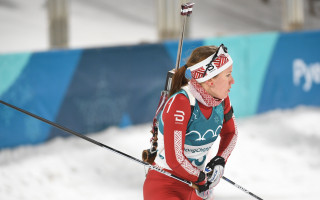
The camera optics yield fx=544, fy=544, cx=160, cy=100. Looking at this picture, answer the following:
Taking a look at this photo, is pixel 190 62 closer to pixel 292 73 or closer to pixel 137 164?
pixel 137 164

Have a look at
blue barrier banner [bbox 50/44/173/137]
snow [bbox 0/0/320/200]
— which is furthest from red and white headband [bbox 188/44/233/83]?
blue barrier banner [bbox 50/44/173/137]

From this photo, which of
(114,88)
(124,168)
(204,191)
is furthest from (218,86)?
(114,88)

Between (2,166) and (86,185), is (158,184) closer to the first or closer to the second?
(86,185)

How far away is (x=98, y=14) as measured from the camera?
18.2 m

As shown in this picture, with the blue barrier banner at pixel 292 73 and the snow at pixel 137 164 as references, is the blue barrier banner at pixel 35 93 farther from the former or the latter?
the blue barrier banner at pixel 292 73

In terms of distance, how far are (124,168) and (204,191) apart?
122 inches

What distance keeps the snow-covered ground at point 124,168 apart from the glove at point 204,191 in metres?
2.44

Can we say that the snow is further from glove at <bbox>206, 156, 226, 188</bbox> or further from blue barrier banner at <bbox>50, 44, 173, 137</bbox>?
glove at <bbox>206, 156, 226, 188</bbox>

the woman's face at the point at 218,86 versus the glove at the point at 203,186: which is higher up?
the woman's face at the point at 218,86

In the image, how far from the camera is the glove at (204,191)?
2.68 meters

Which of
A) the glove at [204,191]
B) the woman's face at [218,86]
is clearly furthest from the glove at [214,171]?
the woman's face at [218,86]

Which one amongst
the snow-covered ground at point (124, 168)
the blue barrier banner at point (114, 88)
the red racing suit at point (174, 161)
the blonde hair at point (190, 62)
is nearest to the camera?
the red racing suit at point (174, 161)

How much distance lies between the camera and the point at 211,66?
2648 millimetres

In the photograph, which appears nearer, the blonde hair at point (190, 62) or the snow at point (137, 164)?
the blonde hair at point (190, 62)
